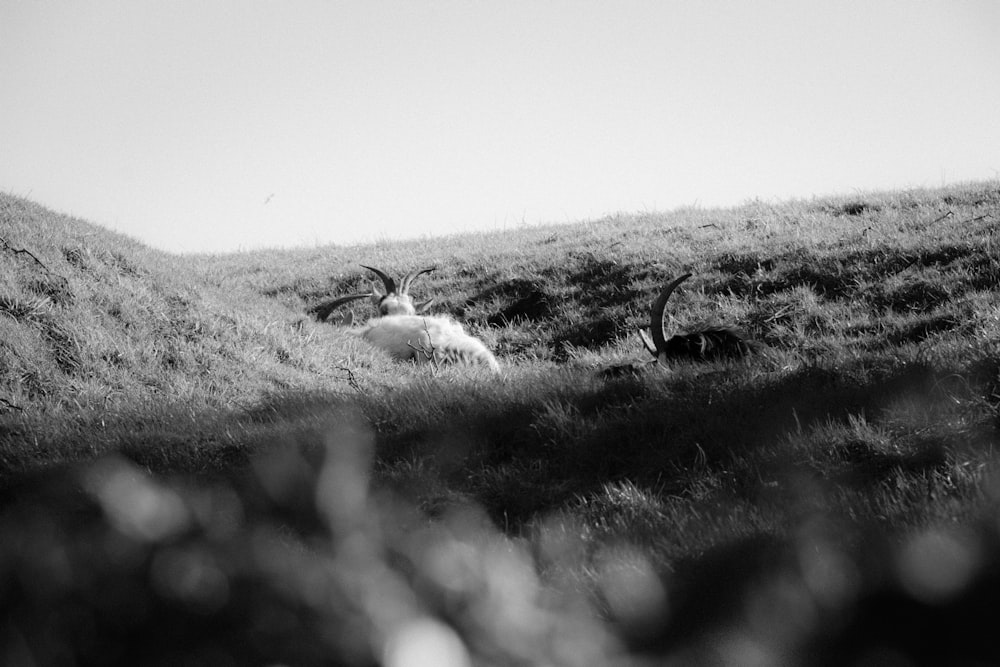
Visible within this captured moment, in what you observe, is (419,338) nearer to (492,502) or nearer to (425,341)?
(425,341)

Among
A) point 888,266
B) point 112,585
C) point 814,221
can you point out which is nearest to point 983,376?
point 112,585

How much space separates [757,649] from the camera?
2432 millimetres

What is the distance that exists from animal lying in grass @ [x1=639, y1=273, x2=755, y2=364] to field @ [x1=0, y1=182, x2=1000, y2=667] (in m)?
0.26

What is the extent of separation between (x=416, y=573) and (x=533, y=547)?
0.52m

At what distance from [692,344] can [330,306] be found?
324 inches

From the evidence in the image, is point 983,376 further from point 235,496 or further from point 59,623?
point 59,623

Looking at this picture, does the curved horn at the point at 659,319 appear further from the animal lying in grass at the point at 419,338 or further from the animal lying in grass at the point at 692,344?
the animal lying in grass at the point at 419,338

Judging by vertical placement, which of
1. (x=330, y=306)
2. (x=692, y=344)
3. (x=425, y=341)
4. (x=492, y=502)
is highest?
(x=330, y=306)

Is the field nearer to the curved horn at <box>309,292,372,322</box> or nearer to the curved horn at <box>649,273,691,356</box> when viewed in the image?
the curved horn at <box>649,273,691,356</box>

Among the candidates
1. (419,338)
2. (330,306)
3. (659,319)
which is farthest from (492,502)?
(330,306)

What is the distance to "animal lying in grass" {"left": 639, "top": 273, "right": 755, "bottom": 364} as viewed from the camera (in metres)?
6.76

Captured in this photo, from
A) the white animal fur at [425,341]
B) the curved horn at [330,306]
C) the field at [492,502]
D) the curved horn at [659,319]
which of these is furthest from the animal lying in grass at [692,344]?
the curved horn at [330,306]

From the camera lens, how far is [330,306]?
44.7 feet

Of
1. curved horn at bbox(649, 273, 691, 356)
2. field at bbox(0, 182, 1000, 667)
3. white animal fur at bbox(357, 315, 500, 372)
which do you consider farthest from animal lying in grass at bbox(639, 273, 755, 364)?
white animal fur at bbox(357, 315, 500, 372)
